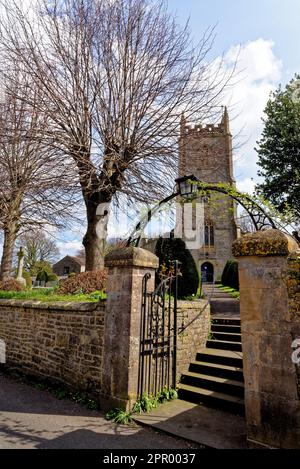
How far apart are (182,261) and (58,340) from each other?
14.2 feet

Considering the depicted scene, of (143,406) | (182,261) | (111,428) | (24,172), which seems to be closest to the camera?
(111,428)

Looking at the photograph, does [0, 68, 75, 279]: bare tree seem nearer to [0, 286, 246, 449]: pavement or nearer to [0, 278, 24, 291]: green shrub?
[0, 278, 24, 291]: green shrub

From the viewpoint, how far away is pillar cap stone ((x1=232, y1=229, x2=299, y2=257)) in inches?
128

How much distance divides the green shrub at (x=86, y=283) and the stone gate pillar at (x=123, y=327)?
3.02m

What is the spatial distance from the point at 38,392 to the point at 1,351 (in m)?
2.37

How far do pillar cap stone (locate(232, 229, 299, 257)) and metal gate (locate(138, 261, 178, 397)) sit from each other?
5.92 ft

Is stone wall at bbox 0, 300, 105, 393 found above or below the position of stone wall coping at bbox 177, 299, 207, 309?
below

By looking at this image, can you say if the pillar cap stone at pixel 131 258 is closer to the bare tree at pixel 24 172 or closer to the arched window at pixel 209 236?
the bare tree at pixel 24 172

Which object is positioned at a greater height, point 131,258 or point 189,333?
point 131,258

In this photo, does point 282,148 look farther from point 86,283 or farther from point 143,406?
point 143,406

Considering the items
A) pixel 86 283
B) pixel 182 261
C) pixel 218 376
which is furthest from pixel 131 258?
pixel 182 261

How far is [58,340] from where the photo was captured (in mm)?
5727

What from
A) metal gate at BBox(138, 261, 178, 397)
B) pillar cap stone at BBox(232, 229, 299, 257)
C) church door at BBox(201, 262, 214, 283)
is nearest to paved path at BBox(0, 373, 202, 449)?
metal gate at BBox(138, 261, 178, 397)
